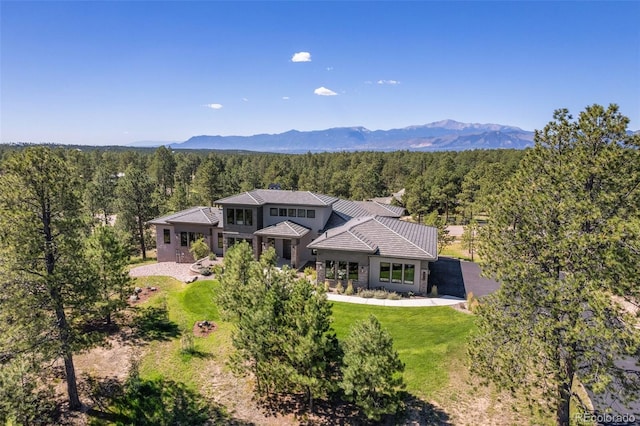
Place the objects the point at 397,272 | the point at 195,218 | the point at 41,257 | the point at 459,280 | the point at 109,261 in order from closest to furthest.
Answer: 1. the point at 41,257
2. the point at 109,261
3. the point at 397,272
4. the point at 459,280
5. the point at 195,218

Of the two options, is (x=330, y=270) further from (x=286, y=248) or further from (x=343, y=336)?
Result: (x=343, y=336)

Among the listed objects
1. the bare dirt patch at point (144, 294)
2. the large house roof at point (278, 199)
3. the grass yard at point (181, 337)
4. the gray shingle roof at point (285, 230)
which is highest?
the large house roof at point (278, 199)

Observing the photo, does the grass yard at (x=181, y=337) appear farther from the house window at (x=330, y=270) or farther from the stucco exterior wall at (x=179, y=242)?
the house window at (x=330, y=270)

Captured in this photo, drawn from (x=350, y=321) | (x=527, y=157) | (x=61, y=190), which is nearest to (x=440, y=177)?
(x=350, y=321)

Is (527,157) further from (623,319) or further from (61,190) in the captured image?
(61,190)

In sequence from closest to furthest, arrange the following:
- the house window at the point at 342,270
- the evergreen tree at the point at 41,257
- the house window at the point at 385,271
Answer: the evergreen tree at the point at 41,257 < the house window at the point at 385,271 < the house window at the point at 342,270

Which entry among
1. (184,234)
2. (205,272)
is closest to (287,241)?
(205,272)

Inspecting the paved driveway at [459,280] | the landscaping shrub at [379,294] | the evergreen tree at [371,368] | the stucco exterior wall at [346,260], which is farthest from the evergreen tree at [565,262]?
the stucco exterior wall at [346,260]
